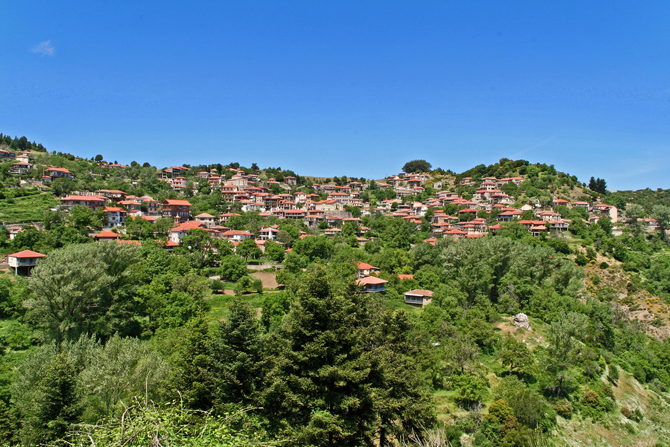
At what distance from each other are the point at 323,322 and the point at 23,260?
120 feet

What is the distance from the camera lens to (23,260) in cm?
3759

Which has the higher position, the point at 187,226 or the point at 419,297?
the point at 187,226

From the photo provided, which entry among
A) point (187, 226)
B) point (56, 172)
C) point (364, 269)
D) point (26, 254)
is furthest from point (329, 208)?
point (56, 172)

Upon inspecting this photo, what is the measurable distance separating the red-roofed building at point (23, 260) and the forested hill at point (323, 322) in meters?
0.14

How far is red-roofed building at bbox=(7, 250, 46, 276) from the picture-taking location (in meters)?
37.2

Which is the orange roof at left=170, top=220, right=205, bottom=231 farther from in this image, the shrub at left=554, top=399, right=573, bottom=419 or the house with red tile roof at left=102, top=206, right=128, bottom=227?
the shrub at left=554, top=399, right=573, bottom=419

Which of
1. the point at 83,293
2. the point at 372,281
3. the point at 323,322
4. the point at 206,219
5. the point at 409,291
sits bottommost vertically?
the point at 409,291

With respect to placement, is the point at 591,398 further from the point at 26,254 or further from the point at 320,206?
the point at 320,206

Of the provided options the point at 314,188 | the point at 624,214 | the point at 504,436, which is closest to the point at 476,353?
the point at 504,436

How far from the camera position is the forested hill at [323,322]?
48.8ft

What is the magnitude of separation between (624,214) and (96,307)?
8815 cm

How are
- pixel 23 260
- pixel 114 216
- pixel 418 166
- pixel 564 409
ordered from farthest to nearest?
pixel 418 166, pixel 114 216, pixel 23 260, pixel 564 409

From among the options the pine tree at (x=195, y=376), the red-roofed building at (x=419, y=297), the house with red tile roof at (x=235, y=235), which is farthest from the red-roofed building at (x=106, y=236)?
the pine tree at (x=195, y=376)

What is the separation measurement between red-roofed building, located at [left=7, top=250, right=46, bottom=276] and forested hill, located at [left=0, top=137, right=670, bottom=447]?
136mm
